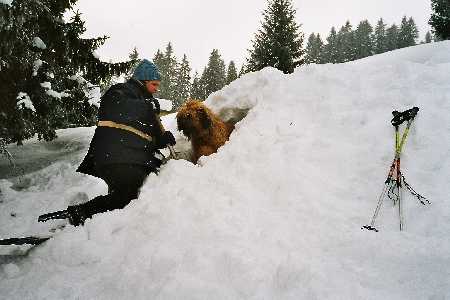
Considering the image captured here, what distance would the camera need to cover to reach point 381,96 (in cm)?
622

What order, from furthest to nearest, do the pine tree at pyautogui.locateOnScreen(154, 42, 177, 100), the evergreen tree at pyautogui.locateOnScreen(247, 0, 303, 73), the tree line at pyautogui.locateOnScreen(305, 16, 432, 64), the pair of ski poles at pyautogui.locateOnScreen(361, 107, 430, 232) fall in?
the tree line at pyautogui.locateOnScreen(305, 16, 432, 64) → the pine tree at pyautogui.locateOnScreen(154, 42, 177, 100) → the evergreen tree at pyautogui.locateOnScreen(247, 0, 303, 73) → the pair of ski poles at pyautogui.locateOnScreen(361, 107, 430, 232)

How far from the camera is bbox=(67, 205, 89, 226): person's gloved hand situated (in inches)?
180

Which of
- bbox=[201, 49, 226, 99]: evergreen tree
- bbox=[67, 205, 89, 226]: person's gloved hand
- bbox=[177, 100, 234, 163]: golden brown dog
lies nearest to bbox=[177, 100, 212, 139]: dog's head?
bbox=[177, 100, 234, 163]: golden brown dog

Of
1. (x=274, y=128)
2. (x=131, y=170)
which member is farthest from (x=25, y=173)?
(x=274, y=128)

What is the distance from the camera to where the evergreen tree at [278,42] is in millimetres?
20859

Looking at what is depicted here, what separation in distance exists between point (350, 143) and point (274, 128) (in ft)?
4.04

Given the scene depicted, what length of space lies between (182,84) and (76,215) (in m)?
58.1

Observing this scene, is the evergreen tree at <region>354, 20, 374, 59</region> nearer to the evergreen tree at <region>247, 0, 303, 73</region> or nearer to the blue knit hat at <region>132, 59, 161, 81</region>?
the evergreen tree at <region>247, 0, 303, 73</region>

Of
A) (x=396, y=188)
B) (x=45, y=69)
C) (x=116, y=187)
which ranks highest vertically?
(x=45, y=69)

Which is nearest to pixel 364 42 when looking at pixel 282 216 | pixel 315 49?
pixel 315 49

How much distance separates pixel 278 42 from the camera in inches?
826

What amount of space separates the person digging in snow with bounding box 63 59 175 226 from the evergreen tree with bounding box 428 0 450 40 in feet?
82.0

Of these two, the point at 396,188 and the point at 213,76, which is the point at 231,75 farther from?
the point at 396,188

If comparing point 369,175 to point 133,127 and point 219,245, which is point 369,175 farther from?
point 133,127
